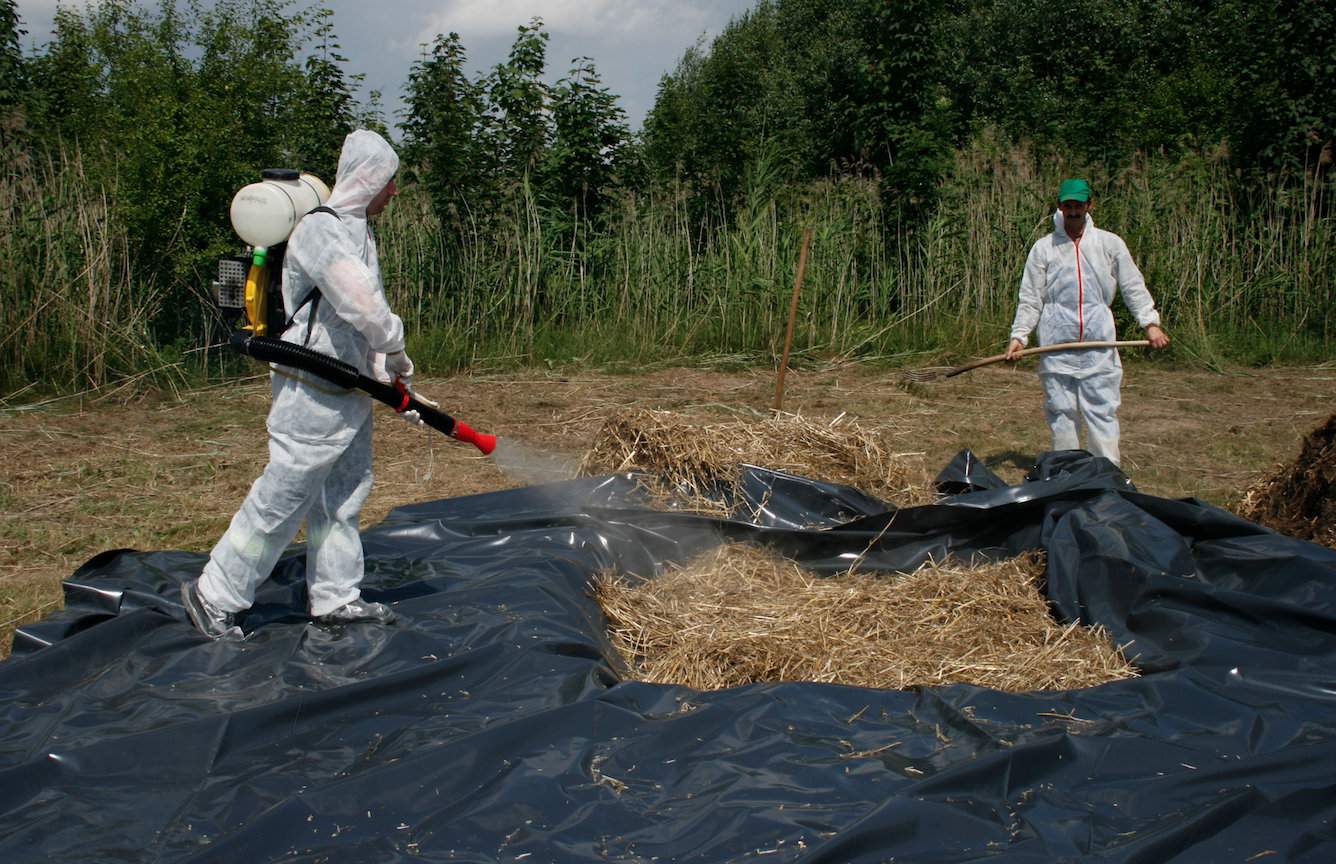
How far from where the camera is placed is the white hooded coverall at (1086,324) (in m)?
5.53

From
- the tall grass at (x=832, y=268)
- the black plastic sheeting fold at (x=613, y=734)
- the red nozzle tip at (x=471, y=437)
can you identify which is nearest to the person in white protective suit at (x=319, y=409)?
the black plastic sheeting fold at (x=613, y=734)

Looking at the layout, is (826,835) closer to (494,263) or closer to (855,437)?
(855,437)

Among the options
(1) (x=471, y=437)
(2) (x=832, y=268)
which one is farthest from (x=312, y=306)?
(2) (x=832, y=268)

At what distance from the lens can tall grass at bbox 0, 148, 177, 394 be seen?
7.59 meters

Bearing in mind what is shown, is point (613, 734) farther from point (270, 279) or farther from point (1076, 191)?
point (1076, 191)

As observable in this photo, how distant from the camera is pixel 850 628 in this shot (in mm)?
3744

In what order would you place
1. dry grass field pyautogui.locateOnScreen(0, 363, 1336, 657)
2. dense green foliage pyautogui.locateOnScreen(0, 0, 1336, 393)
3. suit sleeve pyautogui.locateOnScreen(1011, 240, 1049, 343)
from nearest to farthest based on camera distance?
dry grass field pyautogui.locateOnScreen(0, 363, 1336, 657) < suit sleeve pyautogui.locateOnScreen(1011, 240, 1049, 343) < dense green foliage pyautogui.locateOnScreen(0, 0, 1336, 393)

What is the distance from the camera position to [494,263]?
9.66m

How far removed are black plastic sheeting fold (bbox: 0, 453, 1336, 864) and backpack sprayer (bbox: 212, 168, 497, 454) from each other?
84 centimetres

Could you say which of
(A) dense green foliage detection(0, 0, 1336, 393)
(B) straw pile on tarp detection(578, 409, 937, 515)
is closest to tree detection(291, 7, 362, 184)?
(A) dense green foliage detection(0, 0, 1336, 393)

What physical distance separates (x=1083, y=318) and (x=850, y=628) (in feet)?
8.98

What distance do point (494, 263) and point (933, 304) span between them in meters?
4.07

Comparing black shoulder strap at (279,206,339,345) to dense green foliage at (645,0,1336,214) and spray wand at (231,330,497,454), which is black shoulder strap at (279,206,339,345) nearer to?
spray wand at (231,330,497,454)

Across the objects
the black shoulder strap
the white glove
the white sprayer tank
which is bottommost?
the white glove
